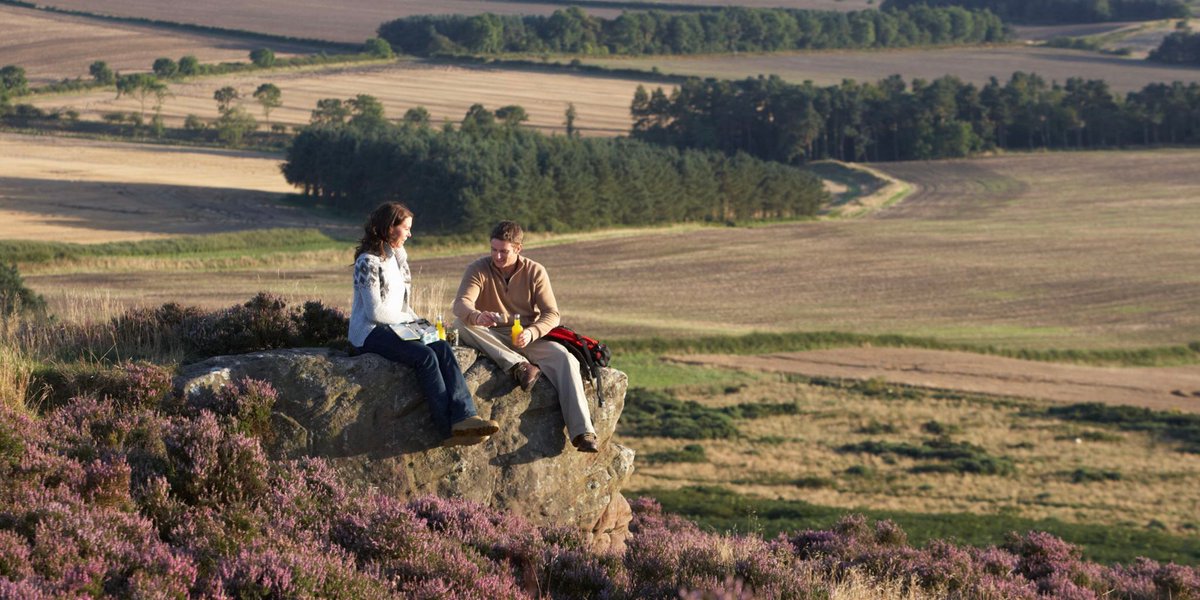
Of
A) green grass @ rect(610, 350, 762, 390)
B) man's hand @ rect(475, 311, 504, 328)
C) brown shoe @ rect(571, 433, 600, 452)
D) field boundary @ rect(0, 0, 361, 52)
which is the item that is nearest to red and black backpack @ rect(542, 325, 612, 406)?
man's hand @ rect(475, 311, 504, 328)

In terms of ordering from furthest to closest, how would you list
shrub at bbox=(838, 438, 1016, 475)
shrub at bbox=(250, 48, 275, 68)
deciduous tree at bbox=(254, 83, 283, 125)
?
1. shrub at bbox=(250, 48, 275, 68)
2. deciduous tree at bbox=(254, 83, 283, 125)
3. shrub at bbox=(838, 438, 1016, 475)

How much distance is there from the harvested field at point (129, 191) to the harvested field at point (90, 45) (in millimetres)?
24315

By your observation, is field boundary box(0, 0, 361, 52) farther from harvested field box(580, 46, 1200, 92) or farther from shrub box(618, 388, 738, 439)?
shrub box(618, 388, 738, 439)

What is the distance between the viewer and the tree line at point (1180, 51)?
156m

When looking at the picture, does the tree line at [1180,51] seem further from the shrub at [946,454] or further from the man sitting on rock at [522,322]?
the man sitting on rock at [522,322]

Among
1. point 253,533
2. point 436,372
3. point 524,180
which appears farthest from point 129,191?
point 253,533

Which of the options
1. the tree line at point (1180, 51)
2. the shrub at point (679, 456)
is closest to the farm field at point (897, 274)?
the shrub at point (679, 456)

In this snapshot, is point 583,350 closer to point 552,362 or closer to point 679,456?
point 552,362

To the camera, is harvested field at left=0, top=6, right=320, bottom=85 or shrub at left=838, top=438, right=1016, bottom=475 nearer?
shrub at left=838, top=438, right=1016, bottom=475

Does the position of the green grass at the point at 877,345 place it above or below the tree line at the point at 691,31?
below

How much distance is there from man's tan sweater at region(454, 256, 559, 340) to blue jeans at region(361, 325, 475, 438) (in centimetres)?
93

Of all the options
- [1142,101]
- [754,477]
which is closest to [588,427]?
[754,477]

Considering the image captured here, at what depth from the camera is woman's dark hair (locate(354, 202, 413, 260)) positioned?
10.7 meters

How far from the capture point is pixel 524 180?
84812mm
